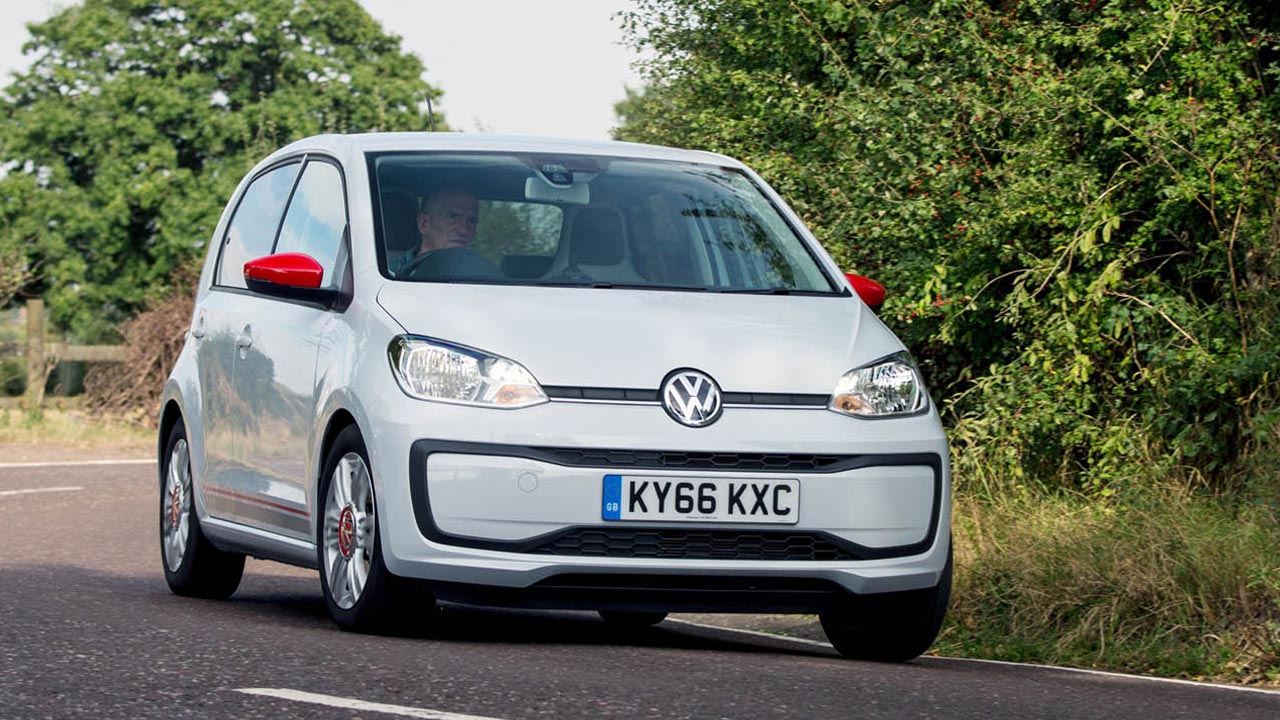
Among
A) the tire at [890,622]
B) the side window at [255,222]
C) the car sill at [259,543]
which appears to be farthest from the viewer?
the side window at [255,222]

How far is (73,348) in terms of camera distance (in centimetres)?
2886

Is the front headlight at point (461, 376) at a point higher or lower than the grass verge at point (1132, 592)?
higher

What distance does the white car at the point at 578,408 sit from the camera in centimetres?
647

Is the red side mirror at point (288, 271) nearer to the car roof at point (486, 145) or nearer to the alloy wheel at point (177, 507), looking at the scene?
the car roof at point (486, 145)

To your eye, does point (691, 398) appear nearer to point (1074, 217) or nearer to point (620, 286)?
point (620, 286)

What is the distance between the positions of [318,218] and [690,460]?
2248 mm

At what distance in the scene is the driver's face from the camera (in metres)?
7.41

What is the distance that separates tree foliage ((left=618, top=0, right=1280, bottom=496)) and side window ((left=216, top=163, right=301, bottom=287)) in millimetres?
4024

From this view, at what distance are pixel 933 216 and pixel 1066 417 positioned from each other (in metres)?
1.49

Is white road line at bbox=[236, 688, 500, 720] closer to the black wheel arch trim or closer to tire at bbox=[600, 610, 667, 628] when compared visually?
the black wheel arch trim

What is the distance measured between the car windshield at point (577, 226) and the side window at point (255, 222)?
1.08m

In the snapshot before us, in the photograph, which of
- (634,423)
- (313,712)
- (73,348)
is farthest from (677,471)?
(73,348)

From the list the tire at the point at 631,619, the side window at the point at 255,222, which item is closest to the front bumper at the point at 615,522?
the tire at the point at 631,619

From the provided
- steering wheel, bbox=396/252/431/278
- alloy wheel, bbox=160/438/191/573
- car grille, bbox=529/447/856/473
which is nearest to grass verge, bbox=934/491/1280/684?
car grille, bbox=529/447/856/473
